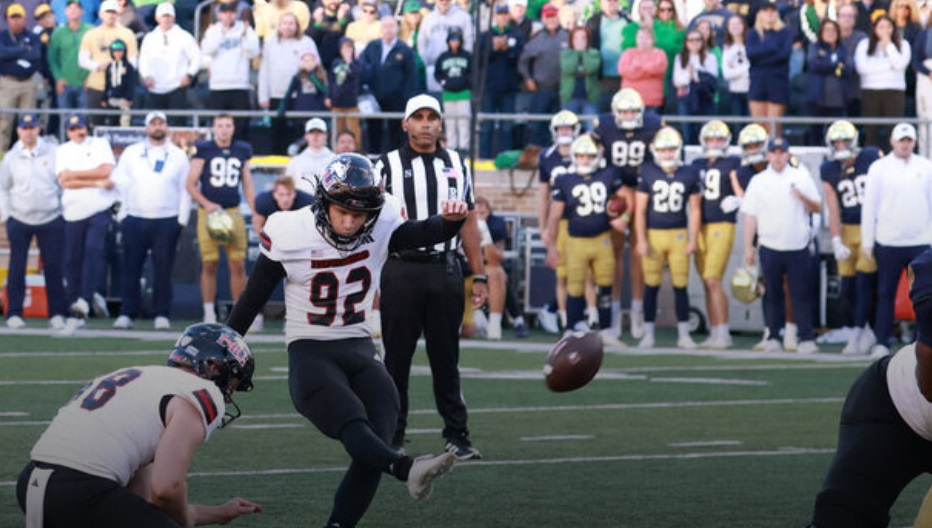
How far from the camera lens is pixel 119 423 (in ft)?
18.0

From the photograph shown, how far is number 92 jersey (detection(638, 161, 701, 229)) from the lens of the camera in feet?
56.4

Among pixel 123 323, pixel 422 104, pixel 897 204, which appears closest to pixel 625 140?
pixel 897 204

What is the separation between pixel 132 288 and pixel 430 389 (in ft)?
17.9

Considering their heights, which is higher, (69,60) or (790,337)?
(69,60)

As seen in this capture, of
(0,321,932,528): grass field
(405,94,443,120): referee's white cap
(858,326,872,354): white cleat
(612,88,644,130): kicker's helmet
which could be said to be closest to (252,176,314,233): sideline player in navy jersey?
(0,321,932,528): grass field

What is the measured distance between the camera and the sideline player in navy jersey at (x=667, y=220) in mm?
17203

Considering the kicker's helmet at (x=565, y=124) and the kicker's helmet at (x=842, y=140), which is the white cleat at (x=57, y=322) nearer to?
the kicker's helmet at (x=565, y=124)

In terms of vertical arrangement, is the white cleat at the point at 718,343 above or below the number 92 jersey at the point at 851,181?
below

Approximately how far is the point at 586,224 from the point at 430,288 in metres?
7.77

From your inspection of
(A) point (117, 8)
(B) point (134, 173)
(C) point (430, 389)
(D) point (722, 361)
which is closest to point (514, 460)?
(C) point (430, 389)

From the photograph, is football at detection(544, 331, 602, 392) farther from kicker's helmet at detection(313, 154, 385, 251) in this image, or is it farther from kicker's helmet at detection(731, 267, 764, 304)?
kicker's helmet at detection(731, 267, 764, 304)

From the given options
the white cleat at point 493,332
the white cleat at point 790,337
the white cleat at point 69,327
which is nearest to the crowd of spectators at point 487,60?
the white cleat at point 493,332

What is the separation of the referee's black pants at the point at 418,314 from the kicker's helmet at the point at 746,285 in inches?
321

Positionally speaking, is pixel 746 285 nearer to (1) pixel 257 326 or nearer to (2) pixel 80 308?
(1) pixel 257 326
